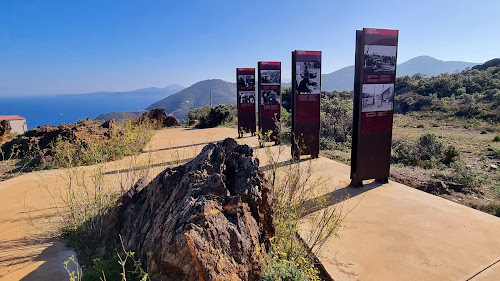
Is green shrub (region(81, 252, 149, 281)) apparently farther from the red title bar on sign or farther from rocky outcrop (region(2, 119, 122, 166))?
rocky outcrop (region(2, 119, 122, 166))

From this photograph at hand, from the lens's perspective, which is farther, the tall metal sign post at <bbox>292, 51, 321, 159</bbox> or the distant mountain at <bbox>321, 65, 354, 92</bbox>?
the distant mountain at <bbox>321, 65, 354, 92</bbox>

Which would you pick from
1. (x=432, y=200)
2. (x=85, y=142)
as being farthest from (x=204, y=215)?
(x=85, y=142)

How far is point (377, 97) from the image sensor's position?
4.96m

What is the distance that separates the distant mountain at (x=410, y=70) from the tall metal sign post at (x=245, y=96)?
265 ft

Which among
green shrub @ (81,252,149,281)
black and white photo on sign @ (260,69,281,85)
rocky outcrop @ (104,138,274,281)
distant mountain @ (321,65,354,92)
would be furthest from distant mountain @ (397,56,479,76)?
green shrub @ (81,252,149,281)

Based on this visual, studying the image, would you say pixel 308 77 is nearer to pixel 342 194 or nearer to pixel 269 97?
pixel 269 97

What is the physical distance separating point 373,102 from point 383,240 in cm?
256

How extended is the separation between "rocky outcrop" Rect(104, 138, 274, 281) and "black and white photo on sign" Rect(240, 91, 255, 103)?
8.09 metres

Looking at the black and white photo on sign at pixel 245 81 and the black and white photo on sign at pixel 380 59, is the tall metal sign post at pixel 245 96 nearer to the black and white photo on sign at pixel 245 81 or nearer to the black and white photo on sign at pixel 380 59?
the black and white photo on sign at pixel 245 81

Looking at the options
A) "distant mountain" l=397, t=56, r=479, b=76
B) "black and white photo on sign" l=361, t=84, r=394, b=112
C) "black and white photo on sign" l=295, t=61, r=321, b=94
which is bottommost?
"black and white photo on sign" l=361, t=84, r=394, b=112

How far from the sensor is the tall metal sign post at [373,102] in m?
4.73

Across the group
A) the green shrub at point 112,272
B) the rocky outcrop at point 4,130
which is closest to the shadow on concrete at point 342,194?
the green shrub at point 112,272

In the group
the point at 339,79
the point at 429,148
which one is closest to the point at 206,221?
the point at 429,148

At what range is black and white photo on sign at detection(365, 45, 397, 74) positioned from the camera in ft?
15.5
